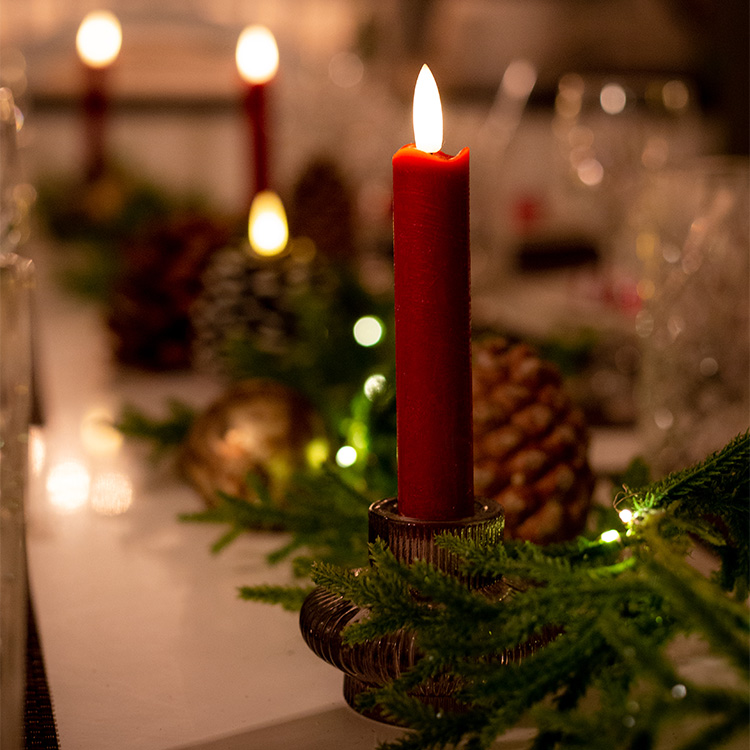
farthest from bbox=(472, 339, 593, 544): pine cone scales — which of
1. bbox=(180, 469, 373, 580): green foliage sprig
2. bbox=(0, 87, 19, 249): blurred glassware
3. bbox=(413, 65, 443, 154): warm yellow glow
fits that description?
bbox=(0, 87, 19, 249): blurred glassware

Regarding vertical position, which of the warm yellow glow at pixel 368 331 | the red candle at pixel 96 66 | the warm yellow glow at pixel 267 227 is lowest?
the warm yellow glow at pixel 368 331

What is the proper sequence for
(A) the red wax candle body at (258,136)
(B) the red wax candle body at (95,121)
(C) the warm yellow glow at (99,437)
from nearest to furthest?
(C) the warm yellow glow at (99,437) < (A) the red wax candle body at (258,136) < (B) the red wax candle body at (95,121)

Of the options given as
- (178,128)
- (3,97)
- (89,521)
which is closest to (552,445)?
(89,521)

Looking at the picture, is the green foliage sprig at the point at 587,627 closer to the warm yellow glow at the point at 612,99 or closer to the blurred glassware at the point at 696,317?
the blurred glassware at the point at 696,317

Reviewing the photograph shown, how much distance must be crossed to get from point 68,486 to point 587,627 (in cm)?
43

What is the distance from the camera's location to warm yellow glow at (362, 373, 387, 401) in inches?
20.1

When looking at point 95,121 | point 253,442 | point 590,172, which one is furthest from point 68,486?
point 95,121

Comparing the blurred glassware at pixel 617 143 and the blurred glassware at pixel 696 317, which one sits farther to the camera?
the blurred glassware at pixel 617 143

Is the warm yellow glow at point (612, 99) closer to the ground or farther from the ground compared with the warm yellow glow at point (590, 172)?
farther from the ground

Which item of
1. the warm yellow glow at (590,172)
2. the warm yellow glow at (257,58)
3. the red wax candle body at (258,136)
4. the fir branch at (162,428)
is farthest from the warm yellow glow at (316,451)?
the warm yellow glow at (590,172)

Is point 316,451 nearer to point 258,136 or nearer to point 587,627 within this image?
point 587,627

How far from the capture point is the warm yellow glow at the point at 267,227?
30.2 inches

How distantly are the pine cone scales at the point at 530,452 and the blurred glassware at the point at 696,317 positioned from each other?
7.4 inches

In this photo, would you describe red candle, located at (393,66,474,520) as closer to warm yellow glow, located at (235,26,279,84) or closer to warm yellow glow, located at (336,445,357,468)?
warm yellow glow, located at (336,445,357,468)
